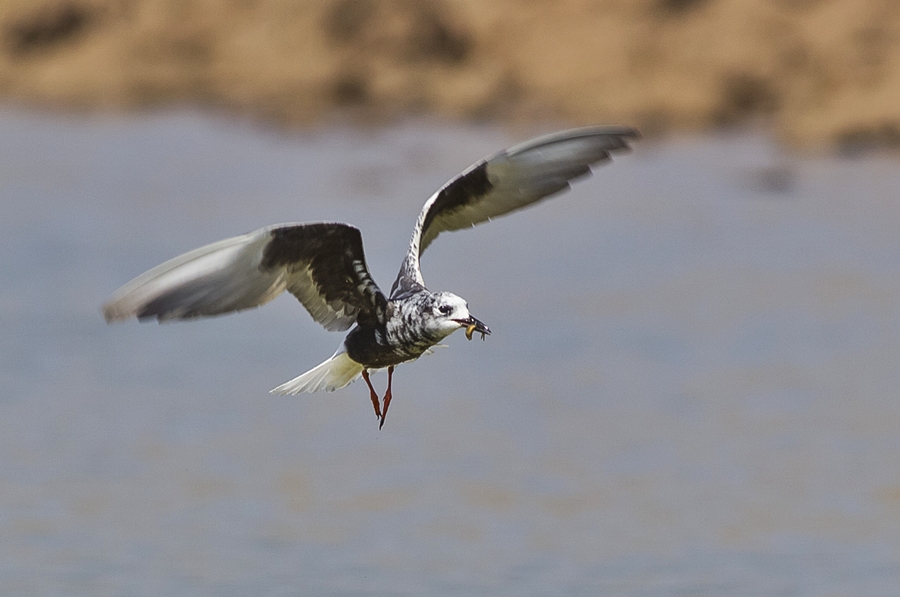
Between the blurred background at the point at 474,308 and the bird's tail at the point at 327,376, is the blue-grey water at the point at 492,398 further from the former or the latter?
the bird's tail at the point at 327,376

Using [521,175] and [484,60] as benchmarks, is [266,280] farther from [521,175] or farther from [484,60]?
[484,60]

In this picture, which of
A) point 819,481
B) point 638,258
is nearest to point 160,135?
point 638,258

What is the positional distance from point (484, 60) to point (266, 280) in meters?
18.2

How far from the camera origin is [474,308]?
17.0 metres

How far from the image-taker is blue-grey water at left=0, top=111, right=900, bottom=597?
39.0ft

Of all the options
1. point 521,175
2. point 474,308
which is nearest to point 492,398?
point 474,308

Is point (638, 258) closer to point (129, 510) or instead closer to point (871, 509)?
point (871, 509)

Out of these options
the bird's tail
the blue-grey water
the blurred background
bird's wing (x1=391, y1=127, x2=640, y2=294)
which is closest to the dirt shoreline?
the blurred background

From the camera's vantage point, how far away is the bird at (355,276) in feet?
23.1

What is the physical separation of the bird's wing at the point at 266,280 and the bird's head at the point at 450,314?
1.54 ft

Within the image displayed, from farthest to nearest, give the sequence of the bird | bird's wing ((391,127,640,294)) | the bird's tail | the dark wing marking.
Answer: bird's wing ((391,127,640,294)) < the bird's tail < the dark wing marking < the bird

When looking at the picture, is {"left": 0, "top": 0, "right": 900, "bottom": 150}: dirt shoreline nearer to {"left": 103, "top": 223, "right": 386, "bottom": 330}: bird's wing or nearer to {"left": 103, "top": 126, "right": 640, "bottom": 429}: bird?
{"left": 103, "top": 126, "right": 640, "bottom": 429}: bird

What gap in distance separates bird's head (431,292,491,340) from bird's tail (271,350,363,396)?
2.39 ft

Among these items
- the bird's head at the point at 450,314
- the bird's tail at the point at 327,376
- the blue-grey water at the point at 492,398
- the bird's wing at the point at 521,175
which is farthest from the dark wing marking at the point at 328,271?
the blue-grey water at the point at 492,398
